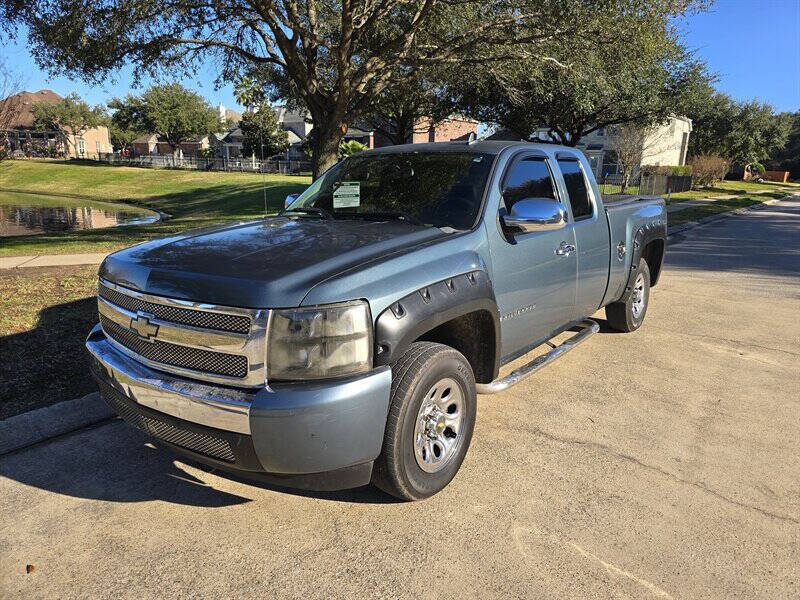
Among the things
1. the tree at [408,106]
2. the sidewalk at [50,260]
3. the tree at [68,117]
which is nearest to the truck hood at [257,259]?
the sidewalk at [50,260]

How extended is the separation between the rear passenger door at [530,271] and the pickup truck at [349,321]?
0.02 m

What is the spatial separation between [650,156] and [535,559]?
44399mm

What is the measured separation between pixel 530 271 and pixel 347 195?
1403 millimetres

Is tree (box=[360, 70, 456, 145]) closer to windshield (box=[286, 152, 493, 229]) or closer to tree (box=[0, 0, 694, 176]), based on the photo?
tree (box=[0, 0, 694, 176])

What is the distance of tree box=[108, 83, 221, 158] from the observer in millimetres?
65812

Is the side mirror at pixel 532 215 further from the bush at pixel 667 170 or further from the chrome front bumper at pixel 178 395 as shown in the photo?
the bush at pixel 667 170

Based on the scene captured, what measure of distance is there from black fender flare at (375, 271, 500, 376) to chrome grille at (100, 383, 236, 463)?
806mm

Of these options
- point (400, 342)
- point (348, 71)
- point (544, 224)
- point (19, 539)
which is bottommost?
point (19, 539)

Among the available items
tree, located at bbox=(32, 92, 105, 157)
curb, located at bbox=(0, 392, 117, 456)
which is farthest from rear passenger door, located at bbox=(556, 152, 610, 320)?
tree, located at bbox=(32, 92, 105, 157)

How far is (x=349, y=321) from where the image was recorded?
261cm

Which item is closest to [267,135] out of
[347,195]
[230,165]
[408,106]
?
[230,165]

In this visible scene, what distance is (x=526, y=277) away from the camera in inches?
154

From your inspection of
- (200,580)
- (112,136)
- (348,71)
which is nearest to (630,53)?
(348,71)

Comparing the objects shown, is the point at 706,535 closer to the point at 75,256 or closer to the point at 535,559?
the point at 535,559
